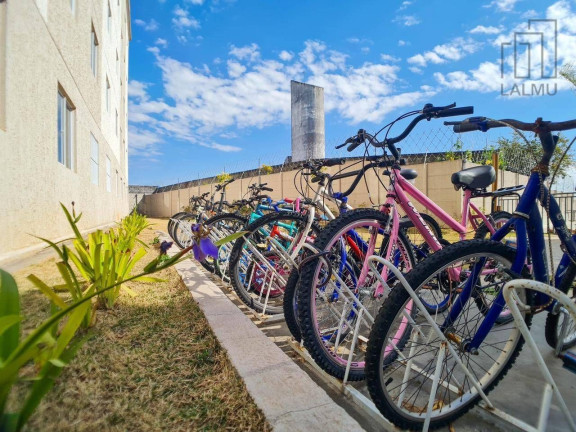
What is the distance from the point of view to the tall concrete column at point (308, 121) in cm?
1515

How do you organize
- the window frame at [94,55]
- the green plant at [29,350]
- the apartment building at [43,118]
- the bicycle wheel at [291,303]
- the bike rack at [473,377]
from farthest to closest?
the window frame at [94,55] → the apartment building at [43,118] → the bicycle wheel at [291,303] → the bike rack at [473,377] → the green plant at [29,350]

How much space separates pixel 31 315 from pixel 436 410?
2149mm

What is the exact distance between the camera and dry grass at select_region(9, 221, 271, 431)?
1053mm

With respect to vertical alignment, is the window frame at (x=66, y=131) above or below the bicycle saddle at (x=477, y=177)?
above

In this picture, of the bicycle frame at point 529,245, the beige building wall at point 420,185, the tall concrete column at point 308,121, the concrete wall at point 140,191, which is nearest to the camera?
the bicycle frame at point 529,245

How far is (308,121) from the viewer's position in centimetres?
1530

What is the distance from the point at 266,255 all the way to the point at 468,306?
1.54 metres

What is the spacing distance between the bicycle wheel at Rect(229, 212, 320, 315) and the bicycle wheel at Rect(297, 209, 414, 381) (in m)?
0.34

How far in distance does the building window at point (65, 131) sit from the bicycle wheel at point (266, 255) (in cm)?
403

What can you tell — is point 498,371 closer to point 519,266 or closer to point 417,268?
point 519,266

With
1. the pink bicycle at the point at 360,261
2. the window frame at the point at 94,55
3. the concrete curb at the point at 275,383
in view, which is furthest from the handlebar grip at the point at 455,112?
the window frame at the point at 94,55

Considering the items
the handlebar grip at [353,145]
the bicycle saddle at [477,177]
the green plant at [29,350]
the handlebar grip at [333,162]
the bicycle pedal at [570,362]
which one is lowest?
the bicycle pedal at [570,362]

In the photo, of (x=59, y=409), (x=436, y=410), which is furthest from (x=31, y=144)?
(x=436, y=410)

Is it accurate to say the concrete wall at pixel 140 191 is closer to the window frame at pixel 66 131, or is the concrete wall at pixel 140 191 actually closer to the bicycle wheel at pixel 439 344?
the window frame at pixel 66 131
